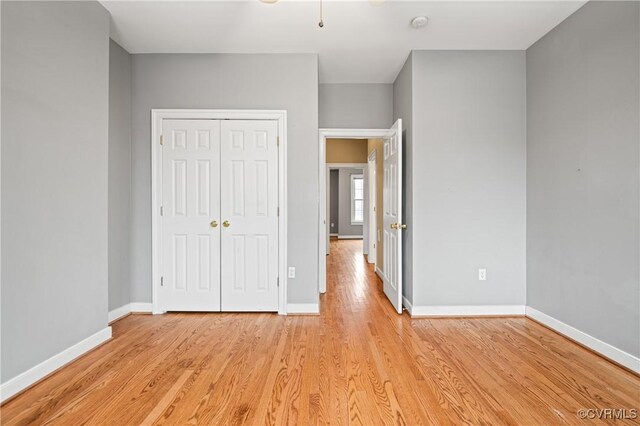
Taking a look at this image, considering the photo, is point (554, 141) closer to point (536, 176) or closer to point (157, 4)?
point (536, 176)

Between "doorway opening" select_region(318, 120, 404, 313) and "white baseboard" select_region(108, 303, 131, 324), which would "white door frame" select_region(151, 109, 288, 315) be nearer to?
"white baseboard" select_region(108, 303, 131, 324)

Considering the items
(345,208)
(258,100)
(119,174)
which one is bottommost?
(345,208)

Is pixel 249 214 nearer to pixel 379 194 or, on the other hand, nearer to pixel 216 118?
pixel 216 118

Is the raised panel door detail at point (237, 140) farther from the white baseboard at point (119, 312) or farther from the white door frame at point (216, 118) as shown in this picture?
the white baseboard at point (119, 312)

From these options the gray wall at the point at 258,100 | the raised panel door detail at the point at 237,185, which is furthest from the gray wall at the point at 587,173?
the raised panel door detail at the point at 237,185

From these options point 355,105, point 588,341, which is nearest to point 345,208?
point 355,105

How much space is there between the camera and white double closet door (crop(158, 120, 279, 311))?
3203 millimetres

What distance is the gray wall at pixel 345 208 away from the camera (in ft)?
34.9

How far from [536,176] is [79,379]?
413cm

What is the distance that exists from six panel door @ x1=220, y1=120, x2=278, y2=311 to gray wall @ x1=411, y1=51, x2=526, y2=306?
151 centimetres

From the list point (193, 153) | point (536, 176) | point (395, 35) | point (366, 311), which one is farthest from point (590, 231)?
point (193, 153)

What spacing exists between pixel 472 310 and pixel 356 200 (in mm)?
7753

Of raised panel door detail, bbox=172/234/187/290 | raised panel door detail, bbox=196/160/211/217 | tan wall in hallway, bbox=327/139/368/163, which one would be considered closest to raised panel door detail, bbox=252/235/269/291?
raised panel door detail, bbox=196/160/211/217

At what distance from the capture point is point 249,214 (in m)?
3.22
